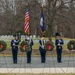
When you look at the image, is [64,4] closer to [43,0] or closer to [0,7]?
[43,0]

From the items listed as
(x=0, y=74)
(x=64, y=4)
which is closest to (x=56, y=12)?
(x=64, y=4)

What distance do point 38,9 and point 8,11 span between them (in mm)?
21498

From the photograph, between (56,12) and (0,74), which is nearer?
(0,74)

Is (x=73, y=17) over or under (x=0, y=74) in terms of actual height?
over

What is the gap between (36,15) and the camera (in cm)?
2909

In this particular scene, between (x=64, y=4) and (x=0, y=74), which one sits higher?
(x=64, y=4)

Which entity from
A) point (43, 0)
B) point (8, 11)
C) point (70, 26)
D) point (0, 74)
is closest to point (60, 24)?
point (70, 26)

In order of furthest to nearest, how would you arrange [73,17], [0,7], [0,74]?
[0,7], [73,17], [0,74]

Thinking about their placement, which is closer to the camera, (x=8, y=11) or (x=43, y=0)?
(x=43, y=0)

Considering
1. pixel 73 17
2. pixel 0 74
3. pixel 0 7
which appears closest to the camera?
pixel 0 74

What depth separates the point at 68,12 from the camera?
95.5ft

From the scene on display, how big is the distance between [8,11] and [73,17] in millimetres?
22698

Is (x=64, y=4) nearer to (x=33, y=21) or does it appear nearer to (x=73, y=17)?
(x=73, y=17)


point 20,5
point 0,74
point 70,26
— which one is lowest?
point 0,74
